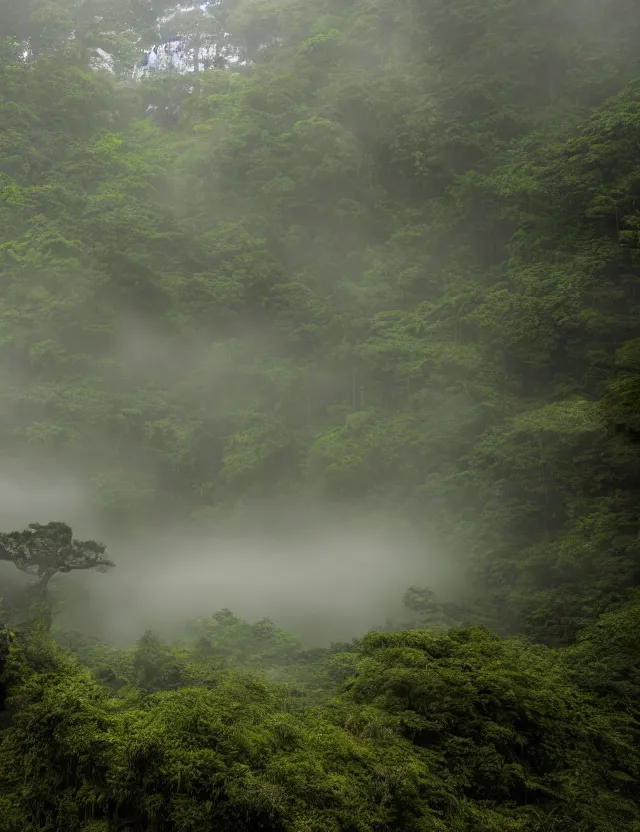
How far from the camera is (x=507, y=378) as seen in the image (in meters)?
32.0

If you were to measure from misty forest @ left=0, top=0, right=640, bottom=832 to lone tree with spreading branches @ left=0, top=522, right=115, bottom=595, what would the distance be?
10cm

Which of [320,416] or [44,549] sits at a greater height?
[320,416]

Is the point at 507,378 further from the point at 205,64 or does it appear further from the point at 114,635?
the point at 205,64

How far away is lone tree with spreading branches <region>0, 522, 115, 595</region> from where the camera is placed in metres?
19.8

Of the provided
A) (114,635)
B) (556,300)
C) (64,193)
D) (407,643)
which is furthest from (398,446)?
(64,193)

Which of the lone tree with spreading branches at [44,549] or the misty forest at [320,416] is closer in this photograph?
the misty forest at [320,416]

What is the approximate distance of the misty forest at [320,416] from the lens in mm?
8688

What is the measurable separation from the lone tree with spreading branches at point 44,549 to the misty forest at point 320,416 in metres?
0.10

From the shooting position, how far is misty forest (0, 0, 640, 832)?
8.69 metres

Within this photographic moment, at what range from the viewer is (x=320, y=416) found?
37.1 m

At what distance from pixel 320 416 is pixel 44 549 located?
1872cm

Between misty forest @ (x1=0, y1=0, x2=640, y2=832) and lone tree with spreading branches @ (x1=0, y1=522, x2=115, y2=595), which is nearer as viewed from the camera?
misty forest @ (x1=0, y1=0, x2=640, y2=832)

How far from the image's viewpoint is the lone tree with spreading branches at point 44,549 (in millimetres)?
19844

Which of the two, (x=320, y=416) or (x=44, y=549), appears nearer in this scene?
(x=44, y=549)
